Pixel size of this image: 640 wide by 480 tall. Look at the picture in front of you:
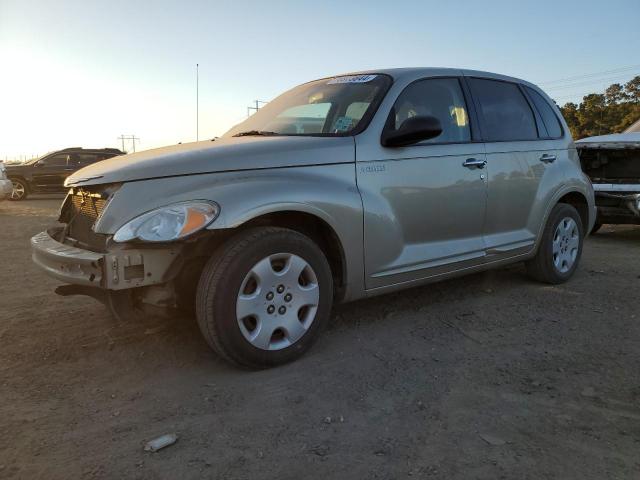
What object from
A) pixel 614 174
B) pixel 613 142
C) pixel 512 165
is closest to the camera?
pixel 512 165

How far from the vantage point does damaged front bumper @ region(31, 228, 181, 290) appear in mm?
2734

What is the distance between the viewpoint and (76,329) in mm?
3736

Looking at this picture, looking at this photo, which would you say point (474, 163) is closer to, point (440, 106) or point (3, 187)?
point (440, 106)

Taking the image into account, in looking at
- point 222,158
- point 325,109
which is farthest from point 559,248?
point 222,158

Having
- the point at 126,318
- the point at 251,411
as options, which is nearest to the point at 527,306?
the point at 251,411

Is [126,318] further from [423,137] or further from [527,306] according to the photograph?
[527,306]

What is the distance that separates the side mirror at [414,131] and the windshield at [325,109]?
0.20m

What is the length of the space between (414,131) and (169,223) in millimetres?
1622

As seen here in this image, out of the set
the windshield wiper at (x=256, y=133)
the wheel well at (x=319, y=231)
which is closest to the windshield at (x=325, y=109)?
the windshield wiper at (x=256, y=133)

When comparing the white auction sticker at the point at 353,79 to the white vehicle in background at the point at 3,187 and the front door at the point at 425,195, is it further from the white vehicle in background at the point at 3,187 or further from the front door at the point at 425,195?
the white vehicle in background at the point at 3,187

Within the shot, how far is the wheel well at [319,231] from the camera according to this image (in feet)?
10.6

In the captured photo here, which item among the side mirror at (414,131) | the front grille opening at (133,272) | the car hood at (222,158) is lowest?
the front grille opening at (133,272)

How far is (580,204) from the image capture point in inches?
208

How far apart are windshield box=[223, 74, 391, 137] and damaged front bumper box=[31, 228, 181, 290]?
137 cm
